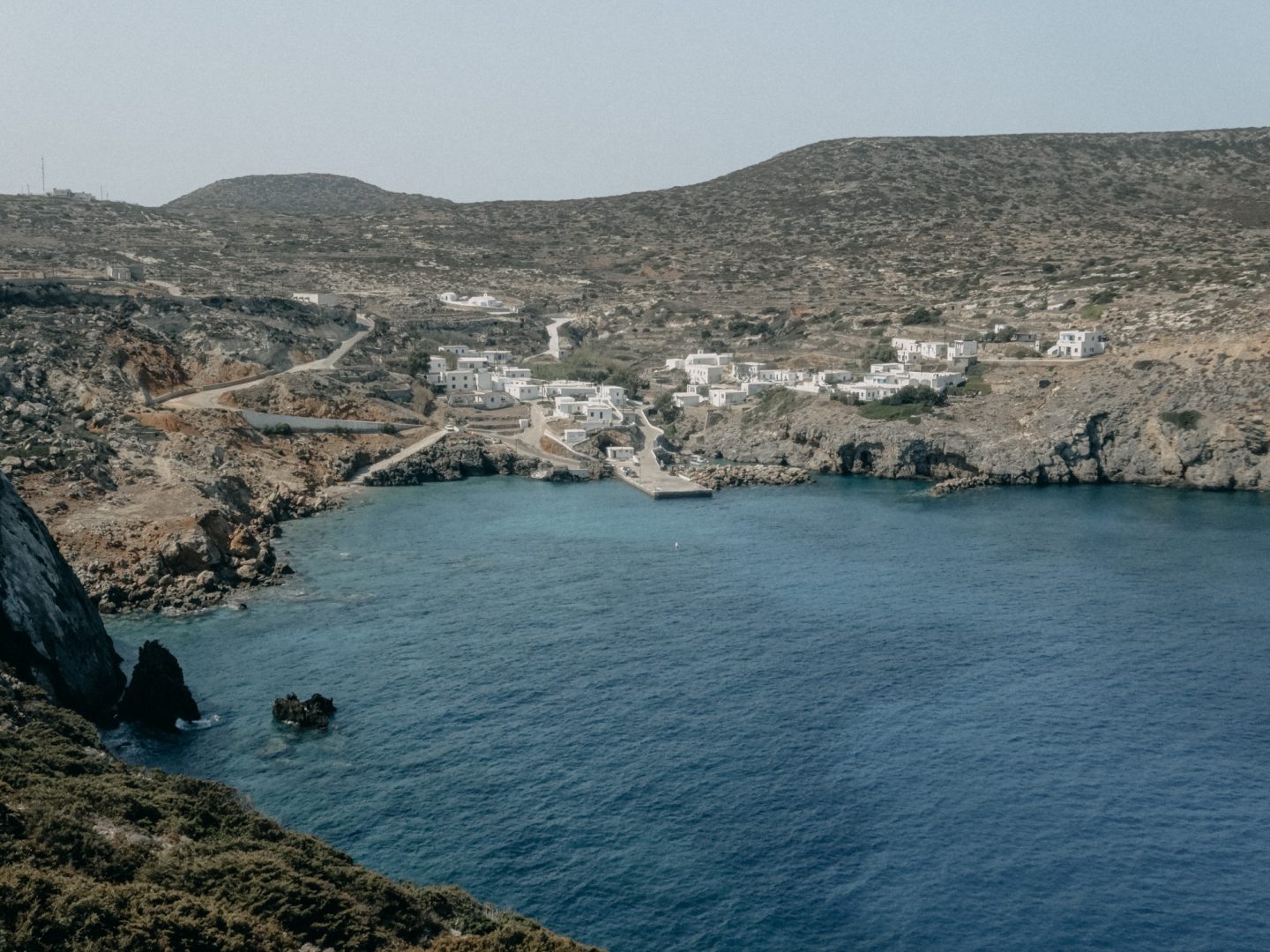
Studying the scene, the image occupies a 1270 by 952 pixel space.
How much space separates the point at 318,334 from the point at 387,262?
48115 mm

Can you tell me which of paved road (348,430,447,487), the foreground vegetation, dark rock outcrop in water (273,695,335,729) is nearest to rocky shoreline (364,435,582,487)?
paved road (348,430,447,487)

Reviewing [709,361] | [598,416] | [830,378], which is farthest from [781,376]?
[598,416]

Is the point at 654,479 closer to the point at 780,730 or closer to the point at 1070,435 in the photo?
the point at 1070,435

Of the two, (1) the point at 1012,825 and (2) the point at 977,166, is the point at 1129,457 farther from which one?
(2) the point at 977,166

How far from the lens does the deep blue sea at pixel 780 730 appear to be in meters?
28.5

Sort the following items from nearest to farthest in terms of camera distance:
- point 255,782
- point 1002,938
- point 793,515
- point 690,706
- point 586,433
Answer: point 1002,938, point 255,782, point 690,706, point 793,515, point 586,433

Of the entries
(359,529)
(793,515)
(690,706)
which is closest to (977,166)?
(793,515)

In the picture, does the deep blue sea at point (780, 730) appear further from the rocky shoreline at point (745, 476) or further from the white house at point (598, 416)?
the white house at point (598, 416)

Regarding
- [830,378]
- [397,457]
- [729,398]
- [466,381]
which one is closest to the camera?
[397,457]

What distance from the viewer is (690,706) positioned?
39.3 meters

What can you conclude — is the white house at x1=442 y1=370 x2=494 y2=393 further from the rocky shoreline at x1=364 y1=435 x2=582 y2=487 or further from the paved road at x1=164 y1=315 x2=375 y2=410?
the rocky shoreline at x1=364 y1=435 x2=582 y2=487

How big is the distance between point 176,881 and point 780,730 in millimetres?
19972

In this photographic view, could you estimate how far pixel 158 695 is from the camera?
1489 inches

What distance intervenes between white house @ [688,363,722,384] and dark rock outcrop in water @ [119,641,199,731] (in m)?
71.0
